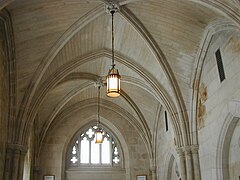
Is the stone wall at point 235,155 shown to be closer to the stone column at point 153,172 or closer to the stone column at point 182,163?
the stone column at point 182,163

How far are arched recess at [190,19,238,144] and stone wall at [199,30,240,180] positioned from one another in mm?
136

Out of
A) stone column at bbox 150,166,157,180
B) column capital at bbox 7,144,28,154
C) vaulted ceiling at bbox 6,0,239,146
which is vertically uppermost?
vaulted ceiling at bbox 6,0,239,146

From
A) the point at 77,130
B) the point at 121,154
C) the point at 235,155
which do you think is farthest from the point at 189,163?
the point at 77,130

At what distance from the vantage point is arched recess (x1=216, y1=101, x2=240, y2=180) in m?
7.50

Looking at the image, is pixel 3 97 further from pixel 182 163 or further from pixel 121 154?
pixel 121 154

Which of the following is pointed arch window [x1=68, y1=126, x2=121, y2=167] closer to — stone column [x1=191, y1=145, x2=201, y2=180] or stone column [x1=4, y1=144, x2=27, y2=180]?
stone column [x1=4, y1=144, x2=27, y2=180]

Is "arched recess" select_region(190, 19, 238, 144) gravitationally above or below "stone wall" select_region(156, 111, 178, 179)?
above

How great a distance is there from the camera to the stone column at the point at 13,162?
8875 millimetres

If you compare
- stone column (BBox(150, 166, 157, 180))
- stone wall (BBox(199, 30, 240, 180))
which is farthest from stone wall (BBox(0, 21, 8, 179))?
stone column (BBox(150, 166, 157, 180))

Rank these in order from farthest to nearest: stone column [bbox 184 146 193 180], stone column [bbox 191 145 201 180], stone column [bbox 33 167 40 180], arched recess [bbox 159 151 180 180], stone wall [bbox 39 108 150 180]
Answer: stone wall [bbox 39 108 150 180]
stone column [bbox 33 167 40 180]
arched recess [bbox 159 151 180 180]
stone column [bbox 184 146 193 180]
stone column [bbox 191 145 201 180]

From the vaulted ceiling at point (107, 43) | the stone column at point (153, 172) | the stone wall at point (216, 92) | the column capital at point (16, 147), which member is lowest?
the stone column at point (153, 172)

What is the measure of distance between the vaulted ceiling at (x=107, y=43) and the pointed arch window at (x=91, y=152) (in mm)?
3359

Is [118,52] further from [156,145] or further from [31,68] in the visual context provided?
[156,145]

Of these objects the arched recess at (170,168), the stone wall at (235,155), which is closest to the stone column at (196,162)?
the stone wall at (235,155)
